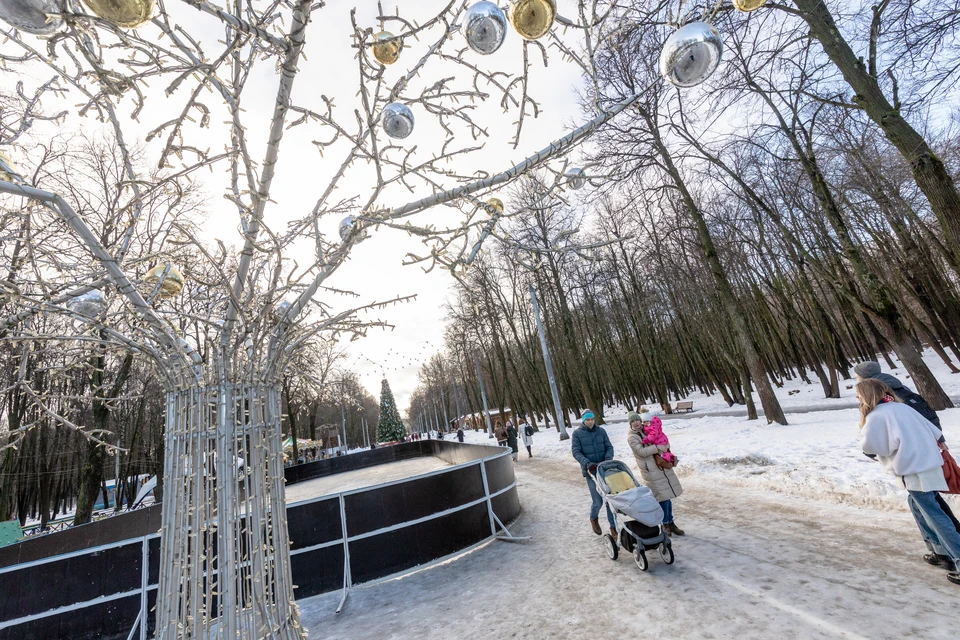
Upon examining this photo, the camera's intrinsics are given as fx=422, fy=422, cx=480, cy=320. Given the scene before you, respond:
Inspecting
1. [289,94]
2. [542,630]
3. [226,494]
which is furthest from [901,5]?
[226,494]

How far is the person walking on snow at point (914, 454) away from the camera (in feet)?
11.3

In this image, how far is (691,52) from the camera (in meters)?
2.09

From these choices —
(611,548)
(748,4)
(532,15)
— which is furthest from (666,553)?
(532,15)

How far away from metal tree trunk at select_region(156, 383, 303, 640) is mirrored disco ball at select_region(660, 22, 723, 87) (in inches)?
119

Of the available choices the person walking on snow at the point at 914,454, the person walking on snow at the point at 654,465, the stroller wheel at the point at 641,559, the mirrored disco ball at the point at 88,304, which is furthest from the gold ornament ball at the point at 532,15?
the stroller wheel at the point at 641,559

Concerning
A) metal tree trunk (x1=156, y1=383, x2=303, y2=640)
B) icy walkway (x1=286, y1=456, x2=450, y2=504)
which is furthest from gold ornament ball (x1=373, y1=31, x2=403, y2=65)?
icy walkway (x1=286, y1=456, x2=450, y2=504)

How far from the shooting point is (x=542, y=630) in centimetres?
367

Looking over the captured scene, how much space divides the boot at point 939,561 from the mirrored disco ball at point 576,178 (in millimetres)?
4572

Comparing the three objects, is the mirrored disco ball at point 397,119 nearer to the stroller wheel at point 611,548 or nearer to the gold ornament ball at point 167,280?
the gold ornament ball at point 167,280

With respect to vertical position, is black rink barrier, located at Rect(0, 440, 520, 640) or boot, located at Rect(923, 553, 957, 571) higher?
black rink barrier, located at Rect(0, 440, 520, 640)

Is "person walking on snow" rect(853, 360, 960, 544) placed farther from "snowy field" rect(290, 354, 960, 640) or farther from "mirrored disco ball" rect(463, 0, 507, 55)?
"mirrored disco ball" rect(463, 0, 507, 55)

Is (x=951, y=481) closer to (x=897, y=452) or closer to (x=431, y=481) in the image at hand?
(x=897, y=452)

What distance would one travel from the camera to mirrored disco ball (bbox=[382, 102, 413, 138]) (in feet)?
7.74

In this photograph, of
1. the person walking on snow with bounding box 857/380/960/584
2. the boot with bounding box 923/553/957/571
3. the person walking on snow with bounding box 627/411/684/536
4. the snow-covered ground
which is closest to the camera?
the person walking on snow with bounding box 857/380/960/584
